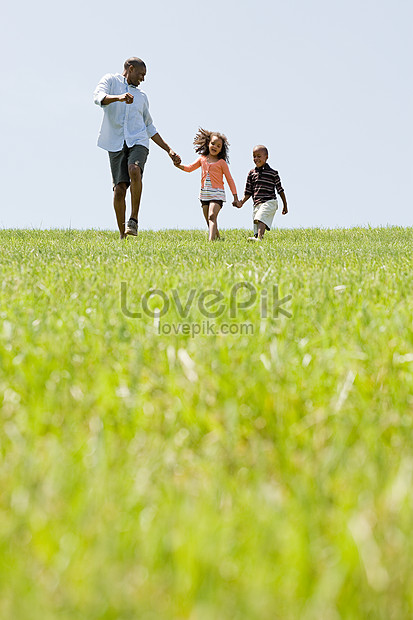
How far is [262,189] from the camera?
35.4ft

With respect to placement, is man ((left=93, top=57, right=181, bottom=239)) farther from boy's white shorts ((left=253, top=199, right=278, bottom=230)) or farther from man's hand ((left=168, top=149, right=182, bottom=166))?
boy's white shorts ((left=253, top=199, right=278, bottom=230))

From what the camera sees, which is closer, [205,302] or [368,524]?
[368,524]

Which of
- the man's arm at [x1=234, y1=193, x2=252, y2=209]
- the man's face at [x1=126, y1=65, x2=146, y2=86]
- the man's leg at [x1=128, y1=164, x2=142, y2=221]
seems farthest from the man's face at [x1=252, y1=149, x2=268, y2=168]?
the man's leg at [x1=128, y1=164, x2=142, y2=221]

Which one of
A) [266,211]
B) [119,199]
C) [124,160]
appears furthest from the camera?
[266,211]

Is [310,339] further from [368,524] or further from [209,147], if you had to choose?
[209,147]

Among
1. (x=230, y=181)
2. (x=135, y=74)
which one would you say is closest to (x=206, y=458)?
(x=135, y=74)

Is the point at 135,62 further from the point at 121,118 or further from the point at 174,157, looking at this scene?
the point at 174,157

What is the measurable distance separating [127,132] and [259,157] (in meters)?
2.84

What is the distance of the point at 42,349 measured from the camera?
7.04ft

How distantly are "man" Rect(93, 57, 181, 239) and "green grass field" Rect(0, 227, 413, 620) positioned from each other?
6.37 meters

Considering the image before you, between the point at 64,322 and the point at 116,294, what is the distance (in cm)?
77

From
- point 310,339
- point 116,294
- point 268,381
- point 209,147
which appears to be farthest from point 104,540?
point 209,147

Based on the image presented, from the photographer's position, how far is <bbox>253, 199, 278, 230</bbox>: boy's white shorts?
10.7 m

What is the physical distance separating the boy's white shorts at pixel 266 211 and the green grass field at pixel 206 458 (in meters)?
7.83
